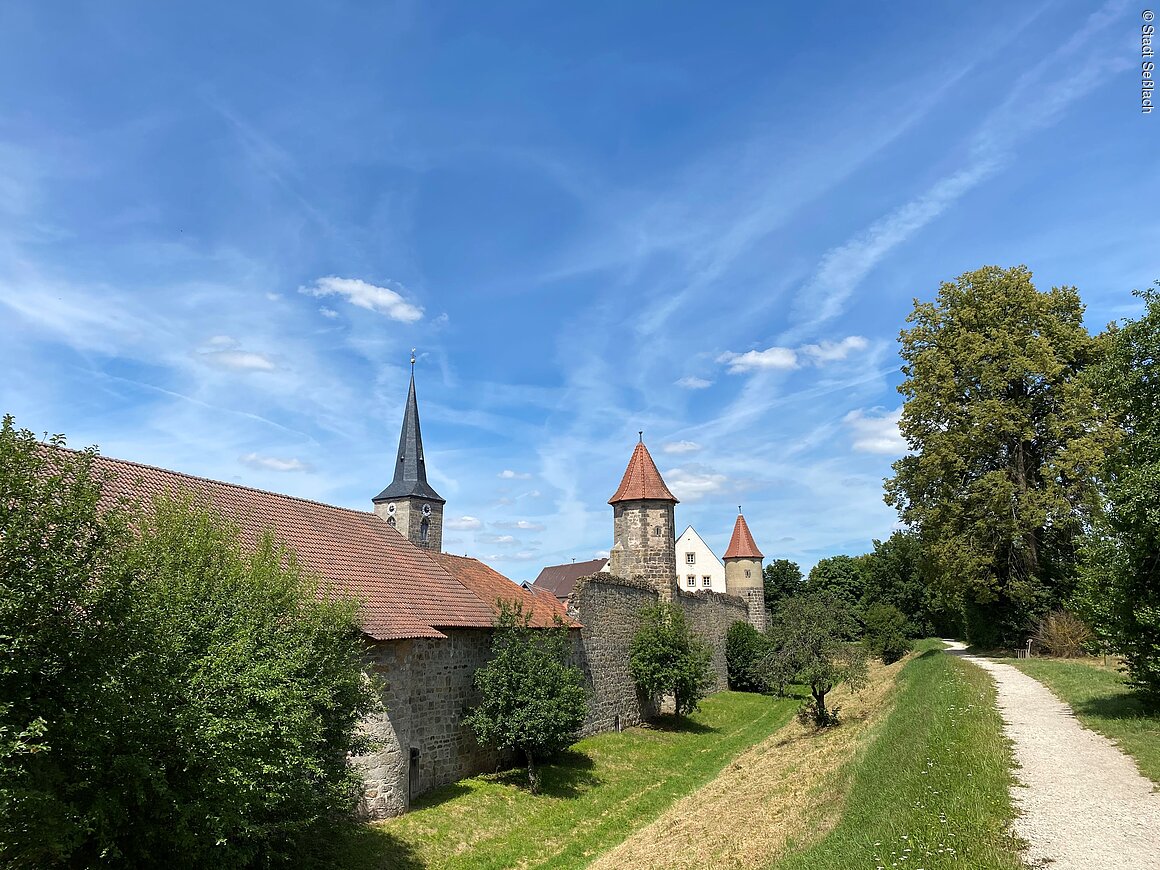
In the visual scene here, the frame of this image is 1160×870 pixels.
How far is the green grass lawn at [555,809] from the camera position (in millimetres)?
12695

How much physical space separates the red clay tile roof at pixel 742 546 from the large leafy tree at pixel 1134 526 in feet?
127

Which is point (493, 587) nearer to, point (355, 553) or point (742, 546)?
point (355, 553)

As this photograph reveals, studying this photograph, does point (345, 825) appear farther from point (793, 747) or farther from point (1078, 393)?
point (1078, 393)

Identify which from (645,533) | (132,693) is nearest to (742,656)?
(645,533)

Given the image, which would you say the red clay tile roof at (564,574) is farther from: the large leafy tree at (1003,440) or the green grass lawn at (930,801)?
the green grass lawn at (930,801)

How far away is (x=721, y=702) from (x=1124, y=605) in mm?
23107

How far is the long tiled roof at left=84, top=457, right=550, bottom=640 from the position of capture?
13.9m

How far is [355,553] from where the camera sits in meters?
16.9

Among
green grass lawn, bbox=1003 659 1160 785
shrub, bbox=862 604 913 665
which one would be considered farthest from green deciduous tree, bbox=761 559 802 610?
green grass lawn, bbox=1003 659 1160 785

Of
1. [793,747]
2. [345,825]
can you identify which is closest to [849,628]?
[793,747]

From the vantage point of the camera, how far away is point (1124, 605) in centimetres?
1212

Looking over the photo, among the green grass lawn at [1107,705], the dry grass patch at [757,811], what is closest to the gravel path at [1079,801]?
the green grass lawn at [1107,705]

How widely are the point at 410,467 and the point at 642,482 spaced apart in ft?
70.5

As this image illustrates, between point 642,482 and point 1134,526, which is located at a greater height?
point 642,482
